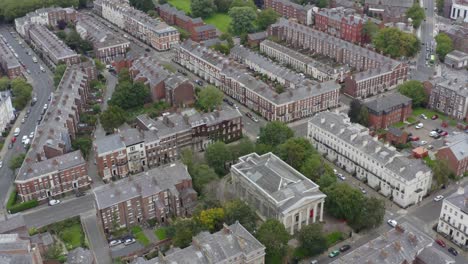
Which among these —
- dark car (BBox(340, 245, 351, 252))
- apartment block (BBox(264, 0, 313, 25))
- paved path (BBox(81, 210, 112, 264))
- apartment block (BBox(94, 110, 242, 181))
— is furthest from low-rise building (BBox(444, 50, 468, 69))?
paved path (BBox(81, 210, 112, 264))

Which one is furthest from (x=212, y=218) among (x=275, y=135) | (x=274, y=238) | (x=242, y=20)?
(x=242, y=20)

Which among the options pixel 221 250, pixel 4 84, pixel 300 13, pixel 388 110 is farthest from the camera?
pixel 300 13

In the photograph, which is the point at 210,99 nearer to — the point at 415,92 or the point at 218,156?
the point at 218,156

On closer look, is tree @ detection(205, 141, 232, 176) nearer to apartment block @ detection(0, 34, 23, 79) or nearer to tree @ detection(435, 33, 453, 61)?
apartment block @ detection(0, 34, 23, 79)

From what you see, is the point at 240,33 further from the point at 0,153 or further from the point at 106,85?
the point at 0,153

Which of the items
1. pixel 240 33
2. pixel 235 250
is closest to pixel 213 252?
pixel 235 250

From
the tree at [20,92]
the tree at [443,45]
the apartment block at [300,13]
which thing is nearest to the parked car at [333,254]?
the tree at [20,92]

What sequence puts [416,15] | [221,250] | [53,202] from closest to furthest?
[221,250] < [53,202] < [416,15]
